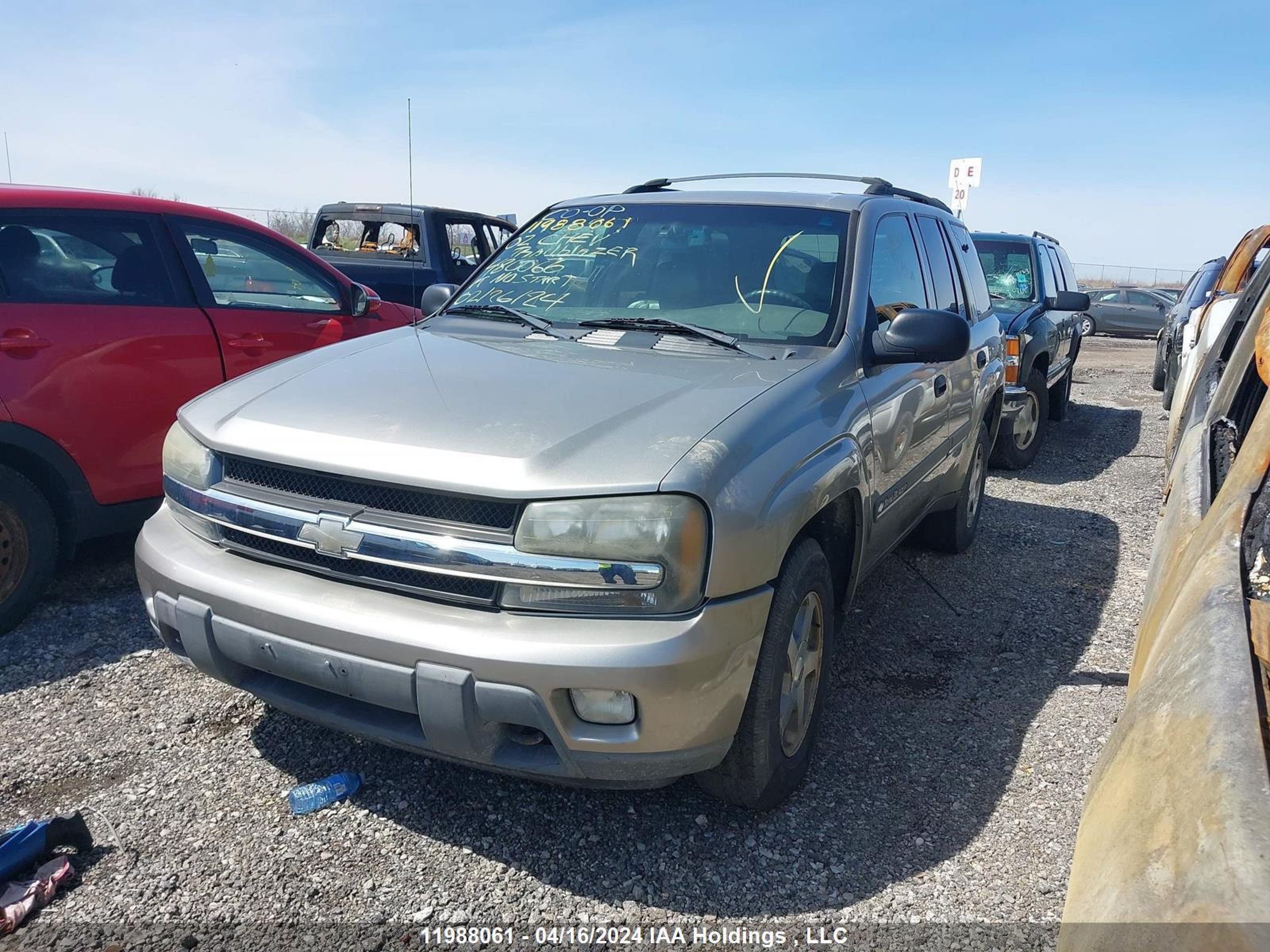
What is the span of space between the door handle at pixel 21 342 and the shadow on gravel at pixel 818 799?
191cm

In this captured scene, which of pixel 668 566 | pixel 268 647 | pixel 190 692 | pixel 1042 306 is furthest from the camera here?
pixel 1042 306

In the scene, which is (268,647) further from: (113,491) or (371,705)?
(113,491)

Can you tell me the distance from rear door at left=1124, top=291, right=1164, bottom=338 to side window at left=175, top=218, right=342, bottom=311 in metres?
23.9

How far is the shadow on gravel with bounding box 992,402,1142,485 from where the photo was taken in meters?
7.93

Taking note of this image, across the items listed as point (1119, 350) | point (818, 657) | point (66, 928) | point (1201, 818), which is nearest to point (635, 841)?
point (818, 657)

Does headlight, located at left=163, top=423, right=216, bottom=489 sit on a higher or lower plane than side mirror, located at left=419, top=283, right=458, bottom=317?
lower

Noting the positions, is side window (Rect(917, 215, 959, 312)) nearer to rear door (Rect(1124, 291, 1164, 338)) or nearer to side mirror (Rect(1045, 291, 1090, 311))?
side mirror (Rect(1045, 291, 1090, 311))

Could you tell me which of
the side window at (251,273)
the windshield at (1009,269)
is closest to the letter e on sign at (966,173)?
the windshield at (1009,269)

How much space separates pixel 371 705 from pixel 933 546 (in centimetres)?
380

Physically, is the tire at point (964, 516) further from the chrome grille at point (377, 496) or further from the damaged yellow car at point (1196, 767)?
the chrome grille at point (377, 496)

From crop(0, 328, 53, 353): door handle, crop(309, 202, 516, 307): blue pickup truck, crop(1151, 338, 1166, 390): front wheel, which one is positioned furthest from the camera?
crop(1151, 338, 1166, 390): front wheel

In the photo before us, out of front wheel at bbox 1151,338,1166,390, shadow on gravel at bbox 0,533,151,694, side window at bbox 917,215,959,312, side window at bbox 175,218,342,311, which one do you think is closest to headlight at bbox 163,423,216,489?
shadow on gravel at bbox 0,533,151,694

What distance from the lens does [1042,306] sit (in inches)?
341

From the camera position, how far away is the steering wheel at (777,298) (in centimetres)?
346
